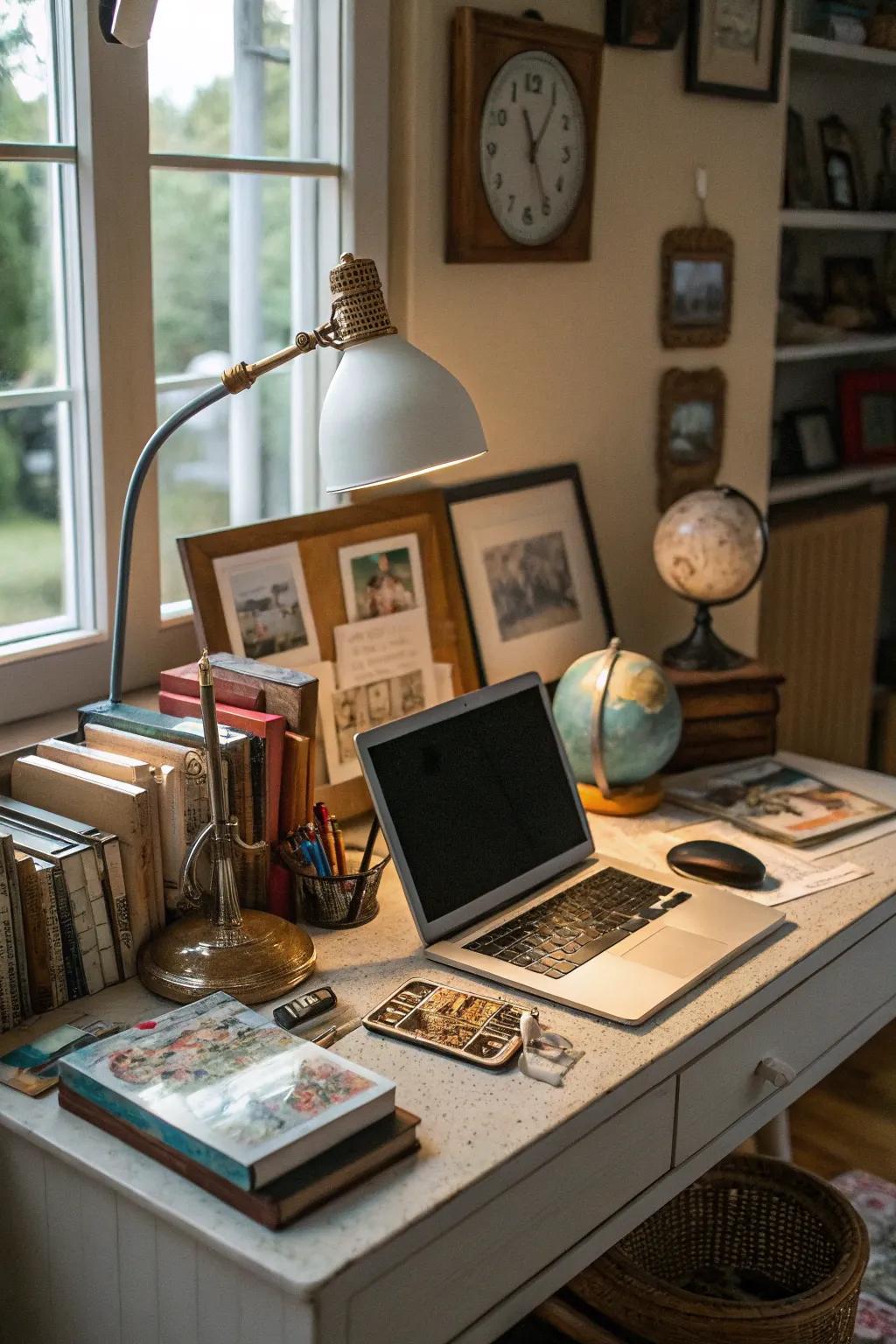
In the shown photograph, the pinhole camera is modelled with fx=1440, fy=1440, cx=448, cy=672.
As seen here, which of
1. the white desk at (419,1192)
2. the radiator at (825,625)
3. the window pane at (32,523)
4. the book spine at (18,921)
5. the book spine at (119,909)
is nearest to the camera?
the white desk at (419,1192)

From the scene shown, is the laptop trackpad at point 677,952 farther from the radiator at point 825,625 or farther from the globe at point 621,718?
the radiator at point 825,625

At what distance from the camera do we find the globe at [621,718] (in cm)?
194

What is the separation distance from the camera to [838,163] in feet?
10.1

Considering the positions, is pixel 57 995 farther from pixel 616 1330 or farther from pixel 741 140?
pixel 741 140

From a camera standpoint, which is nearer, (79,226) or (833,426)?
(79,226)

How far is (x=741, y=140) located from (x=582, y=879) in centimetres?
143

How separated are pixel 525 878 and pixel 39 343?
2.84ft

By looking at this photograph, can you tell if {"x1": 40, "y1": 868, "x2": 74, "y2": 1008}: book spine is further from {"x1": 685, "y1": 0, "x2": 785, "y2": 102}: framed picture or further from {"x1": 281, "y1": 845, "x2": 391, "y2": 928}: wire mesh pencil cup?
{"x1": 685, "y1": 0, "x2": 785, "y2": 102}: framed picture

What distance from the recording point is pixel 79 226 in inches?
66.9

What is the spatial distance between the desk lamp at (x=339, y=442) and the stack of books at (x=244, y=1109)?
136 mm

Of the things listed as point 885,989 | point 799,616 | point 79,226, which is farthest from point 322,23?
point 799,616

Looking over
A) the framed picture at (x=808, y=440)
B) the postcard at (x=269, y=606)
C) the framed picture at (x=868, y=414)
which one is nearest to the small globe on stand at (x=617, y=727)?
the postcard at (x=269, y=606)

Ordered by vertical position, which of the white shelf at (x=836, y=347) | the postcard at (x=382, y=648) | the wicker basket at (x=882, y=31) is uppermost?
A: the wicker basket at (x=882, y=31)

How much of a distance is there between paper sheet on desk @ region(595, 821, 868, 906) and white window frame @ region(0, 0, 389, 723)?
63 centimetres
